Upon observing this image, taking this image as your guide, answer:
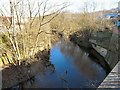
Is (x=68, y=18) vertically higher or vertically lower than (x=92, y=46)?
higher

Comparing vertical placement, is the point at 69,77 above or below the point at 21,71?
below

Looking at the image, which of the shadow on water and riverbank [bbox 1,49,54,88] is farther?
the shadow on water

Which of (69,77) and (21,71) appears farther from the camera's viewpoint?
(69,77)

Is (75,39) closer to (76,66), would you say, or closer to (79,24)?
(79,24)

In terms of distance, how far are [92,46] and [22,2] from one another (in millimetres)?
18341

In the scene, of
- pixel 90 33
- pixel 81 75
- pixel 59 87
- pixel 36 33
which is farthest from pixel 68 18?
pixel 59 87

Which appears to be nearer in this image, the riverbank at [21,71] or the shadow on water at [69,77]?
the riverbank at [21,71]

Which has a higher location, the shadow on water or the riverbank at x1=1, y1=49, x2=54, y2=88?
the riverbank at x1=1, y1=49, x2=54, y2=88

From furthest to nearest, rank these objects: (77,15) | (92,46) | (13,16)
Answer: (77,15), (92,46), (13,16)

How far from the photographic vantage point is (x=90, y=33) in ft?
126

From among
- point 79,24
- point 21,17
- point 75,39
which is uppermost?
point 21,17

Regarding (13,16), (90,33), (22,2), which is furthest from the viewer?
(90,33)

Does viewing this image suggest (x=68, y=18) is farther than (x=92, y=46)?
Yes

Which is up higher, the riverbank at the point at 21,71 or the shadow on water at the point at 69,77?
the riverbank at the point at 21,71
